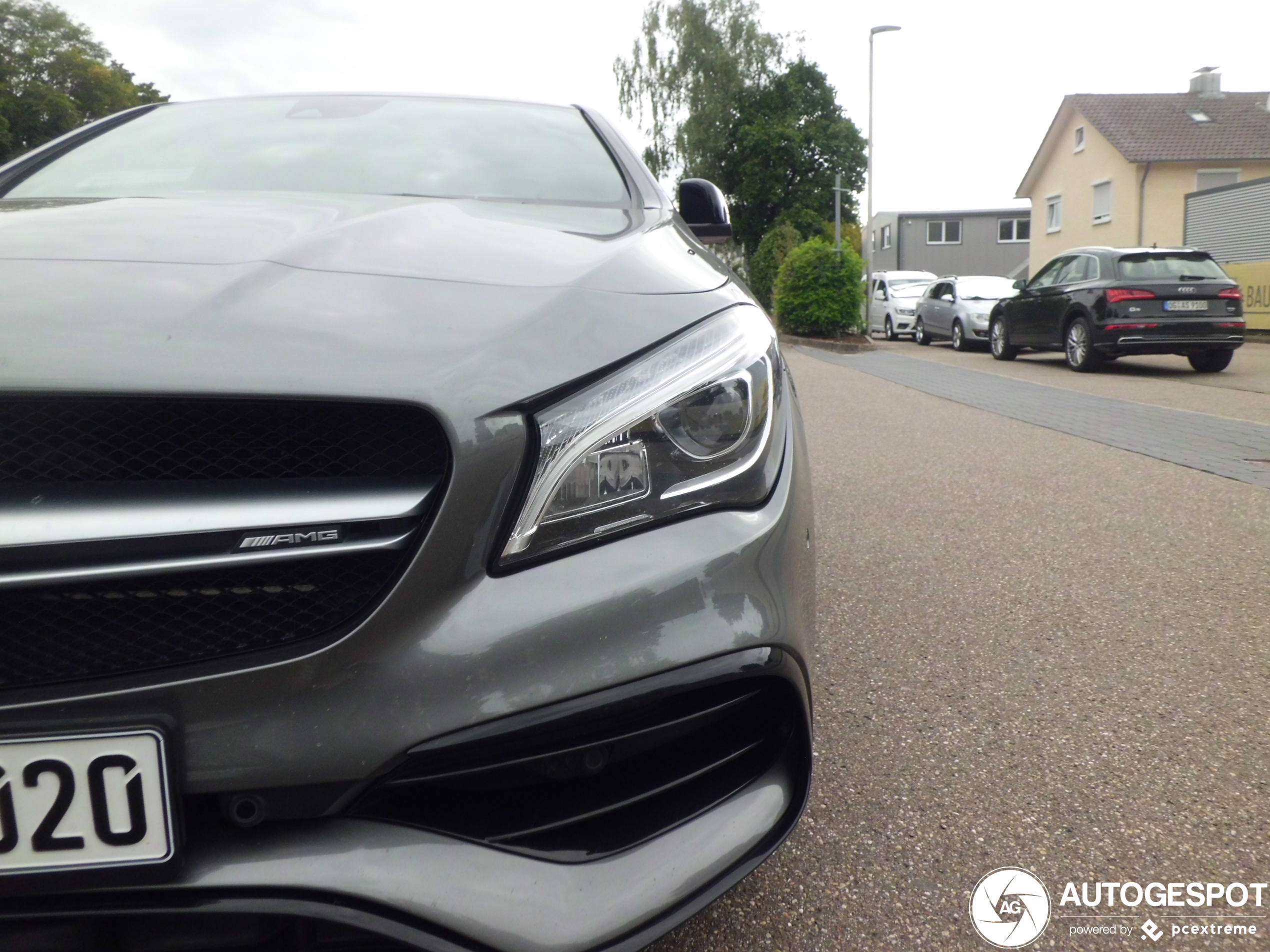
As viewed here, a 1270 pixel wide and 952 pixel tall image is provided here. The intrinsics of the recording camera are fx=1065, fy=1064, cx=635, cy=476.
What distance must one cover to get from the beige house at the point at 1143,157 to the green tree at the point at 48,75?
38.2 m

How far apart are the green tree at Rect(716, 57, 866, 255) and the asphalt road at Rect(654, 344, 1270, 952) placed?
4158 cm

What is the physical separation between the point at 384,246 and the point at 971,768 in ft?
5.13

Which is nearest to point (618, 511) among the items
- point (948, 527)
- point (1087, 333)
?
point (948, 527)

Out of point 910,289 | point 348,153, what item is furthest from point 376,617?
point 910,289

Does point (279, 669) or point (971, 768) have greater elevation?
point (279, 669)

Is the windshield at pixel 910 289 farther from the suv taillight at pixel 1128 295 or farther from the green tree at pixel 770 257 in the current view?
the suv taillight at pixel 1128 295

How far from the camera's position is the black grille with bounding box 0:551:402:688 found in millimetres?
1113

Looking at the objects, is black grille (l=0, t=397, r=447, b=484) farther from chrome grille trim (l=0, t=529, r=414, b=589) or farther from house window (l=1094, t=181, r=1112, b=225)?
house window (l=1094, t=181, r=1112, b=225)

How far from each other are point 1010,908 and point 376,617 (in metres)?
1.19

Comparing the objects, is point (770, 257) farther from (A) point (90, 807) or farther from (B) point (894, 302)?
(A) point (90, 807)

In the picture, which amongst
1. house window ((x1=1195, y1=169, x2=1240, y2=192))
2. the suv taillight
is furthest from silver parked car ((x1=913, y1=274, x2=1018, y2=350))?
house window ((x1=1195, y1=169, x2=1240, y2=192))

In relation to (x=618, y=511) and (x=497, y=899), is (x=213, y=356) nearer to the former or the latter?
(x=618, y=511)

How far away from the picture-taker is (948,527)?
452 cm

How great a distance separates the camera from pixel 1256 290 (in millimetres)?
19031
